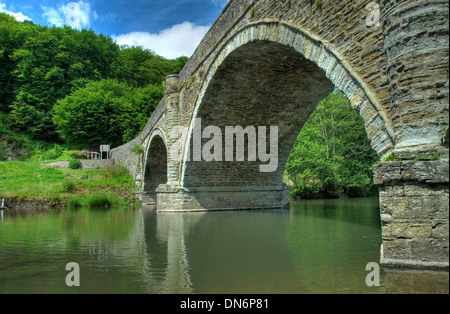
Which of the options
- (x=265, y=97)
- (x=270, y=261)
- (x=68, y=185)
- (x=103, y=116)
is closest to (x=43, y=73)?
(x=103, y=116)

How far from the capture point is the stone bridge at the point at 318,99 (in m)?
4.03

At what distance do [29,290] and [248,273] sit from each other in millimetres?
2211

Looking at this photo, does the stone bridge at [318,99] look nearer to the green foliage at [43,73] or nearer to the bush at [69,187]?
the bush at [69,187]

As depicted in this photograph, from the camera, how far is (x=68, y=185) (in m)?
19.1

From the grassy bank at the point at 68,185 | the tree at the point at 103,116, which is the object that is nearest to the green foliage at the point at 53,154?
the tree at the point at 103,116

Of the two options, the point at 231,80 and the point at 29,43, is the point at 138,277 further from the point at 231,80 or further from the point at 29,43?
the point at 29,43

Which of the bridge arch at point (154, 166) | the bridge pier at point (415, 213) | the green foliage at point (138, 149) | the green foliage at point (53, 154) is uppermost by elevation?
the green foliage at point (53, 154)

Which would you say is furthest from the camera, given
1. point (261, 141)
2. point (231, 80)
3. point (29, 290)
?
point (261, 141)

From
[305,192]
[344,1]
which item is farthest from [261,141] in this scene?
[305,192]

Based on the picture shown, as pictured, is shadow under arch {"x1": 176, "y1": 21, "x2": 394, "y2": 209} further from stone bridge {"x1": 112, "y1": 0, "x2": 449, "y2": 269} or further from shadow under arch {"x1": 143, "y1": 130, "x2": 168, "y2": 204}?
shadow under arch {"x1": 143, "y1": 130, "x2": 168, "y2": 204}

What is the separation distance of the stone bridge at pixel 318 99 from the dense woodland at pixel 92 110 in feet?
25.8

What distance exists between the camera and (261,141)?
13500 mm

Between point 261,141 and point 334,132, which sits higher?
point 334,132

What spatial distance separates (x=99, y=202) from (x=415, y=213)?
15991 millimetres
